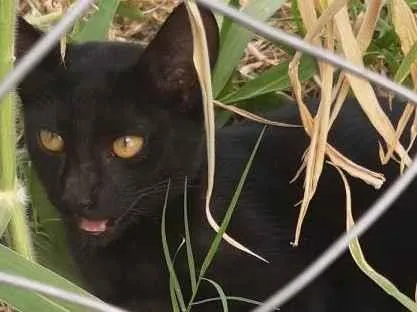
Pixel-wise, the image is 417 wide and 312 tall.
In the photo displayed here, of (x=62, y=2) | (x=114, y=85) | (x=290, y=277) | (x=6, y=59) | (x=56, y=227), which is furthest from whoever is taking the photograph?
(x=62, y=2)

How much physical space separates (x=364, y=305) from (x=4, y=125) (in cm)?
64

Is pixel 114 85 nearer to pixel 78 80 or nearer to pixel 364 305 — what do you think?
pixel 78 80

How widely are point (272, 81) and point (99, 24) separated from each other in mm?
266

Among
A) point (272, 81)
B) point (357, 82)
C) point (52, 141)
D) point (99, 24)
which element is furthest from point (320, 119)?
point (99, 24)

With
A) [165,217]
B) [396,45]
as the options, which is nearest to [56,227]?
[165,217]

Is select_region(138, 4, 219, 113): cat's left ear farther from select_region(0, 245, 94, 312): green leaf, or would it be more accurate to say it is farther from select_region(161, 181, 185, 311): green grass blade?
select_region(0, 245, 94, 312): green leaf

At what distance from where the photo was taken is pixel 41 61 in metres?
1.08

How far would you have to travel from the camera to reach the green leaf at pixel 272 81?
1.25 m

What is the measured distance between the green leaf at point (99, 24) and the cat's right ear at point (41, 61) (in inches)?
8.7

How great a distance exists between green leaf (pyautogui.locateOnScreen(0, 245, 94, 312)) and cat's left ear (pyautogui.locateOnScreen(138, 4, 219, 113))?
0.32m

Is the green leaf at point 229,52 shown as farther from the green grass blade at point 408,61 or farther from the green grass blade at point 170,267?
the green grass blade at point 408,61

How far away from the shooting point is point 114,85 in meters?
1.07

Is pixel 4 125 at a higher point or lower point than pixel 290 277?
higher

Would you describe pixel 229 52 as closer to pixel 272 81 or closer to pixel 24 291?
pixel 272 81
